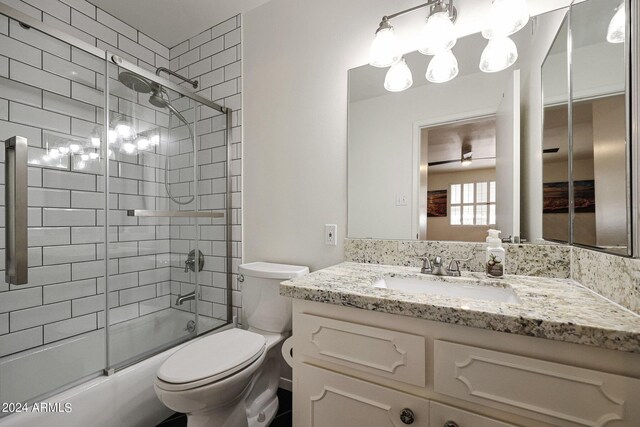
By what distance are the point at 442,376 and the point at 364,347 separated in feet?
0.70

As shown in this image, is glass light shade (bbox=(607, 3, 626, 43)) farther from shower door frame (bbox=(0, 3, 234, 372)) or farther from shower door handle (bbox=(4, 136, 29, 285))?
shower door handle (bbox=(4, 136, 29, 285))

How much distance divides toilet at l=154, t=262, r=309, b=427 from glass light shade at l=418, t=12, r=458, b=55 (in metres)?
1.21

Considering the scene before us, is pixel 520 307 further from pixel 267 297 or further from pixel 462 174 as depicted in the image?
pixel 267 297

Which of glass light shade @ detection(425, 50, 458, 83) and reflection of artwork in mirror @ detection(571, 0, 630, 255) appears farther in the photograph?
glass light shade @ detection(425, 50, 458, 83)

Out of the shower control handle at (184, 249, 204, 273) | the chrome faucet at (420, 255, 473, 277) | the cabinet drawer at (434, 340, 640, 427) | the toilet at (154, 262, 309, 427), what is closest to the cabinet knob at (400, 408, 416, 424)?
the cabinet drawer at (434, 340, 640, 427)

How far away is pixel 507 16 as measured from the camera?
3.46 ft

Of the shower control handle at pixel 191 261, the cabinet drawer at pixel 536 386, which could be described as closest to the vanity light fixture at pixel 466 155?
the cabinet drawer at pixel 536 386

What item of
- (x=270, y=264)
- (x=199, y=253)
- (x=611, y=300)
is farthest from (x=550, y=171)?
(x=199, y=253)

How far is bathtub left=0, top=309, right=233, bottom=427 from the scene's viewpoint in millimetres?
1067

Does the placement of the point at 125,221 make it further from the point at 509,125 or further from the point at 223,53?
the point at 509,125

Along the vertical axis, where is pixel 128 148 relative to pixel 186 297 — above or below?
above

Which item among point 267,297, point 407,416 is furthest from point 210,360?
point 407,416

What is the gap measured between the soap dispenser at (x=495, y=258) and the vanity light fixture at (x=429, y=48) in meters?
0.74

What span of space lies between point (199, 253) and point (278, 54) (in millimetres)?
1372
